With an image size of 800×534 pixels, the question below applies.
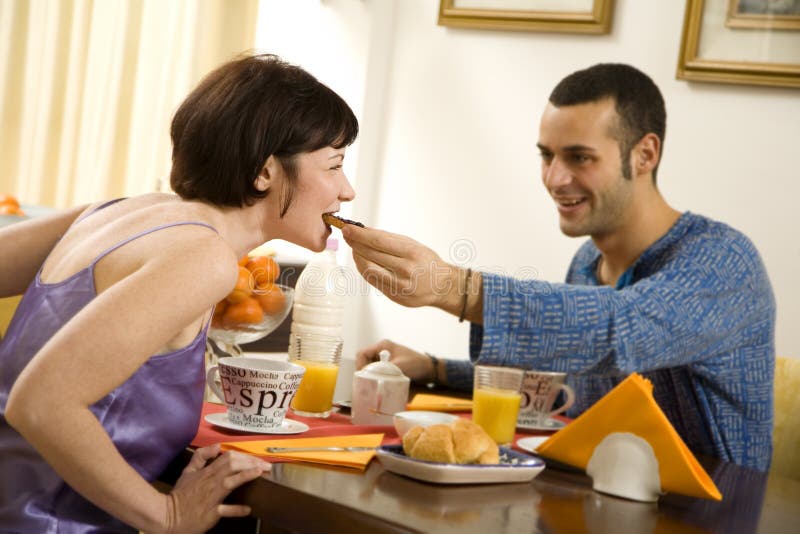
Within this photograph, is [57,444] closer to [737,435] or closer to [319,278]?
[319,278]

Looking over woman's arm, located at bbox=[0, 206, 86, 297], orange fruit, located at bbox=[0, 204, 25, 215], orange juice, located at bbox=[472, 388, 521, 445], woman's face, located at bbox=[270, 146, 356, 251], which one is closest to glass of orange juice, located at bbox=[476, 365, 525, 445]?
orange juice, located at bbox=[472, 388, 521, 445]

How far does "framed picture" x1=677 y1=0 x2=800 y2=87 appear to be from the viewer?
2.72 metres

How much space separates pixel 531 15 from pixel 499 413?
6.76 ft

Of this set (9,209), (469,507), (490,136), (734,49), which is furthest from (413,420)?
(490,136)

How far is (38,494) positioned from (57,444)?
0.49ft

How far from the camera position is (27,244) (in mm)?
1329

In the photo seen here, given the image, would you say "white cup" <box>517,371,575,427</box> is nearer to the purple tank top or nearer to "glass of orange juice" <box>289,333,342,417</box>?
"glass of orange juice" <box>289,333,342,417</box>

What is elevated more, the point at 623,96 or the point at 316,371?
the point at 623,96

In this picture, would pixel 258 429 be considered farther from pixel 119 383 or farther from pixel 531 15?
pixel 531 15

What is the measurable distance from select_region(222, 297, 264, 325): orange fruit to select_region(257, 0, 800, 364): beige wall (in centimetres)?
175

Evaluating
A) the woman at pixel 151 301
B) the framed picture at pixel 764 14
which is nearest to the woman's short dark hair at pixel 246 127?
the woman at pixel 151 301

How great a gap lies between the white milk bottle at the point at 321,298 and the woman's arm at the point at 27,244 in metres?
0.39

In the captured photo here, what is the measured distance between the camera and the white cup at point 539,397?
1.51 m

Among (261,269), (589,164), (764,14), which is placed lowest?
(261,269)
